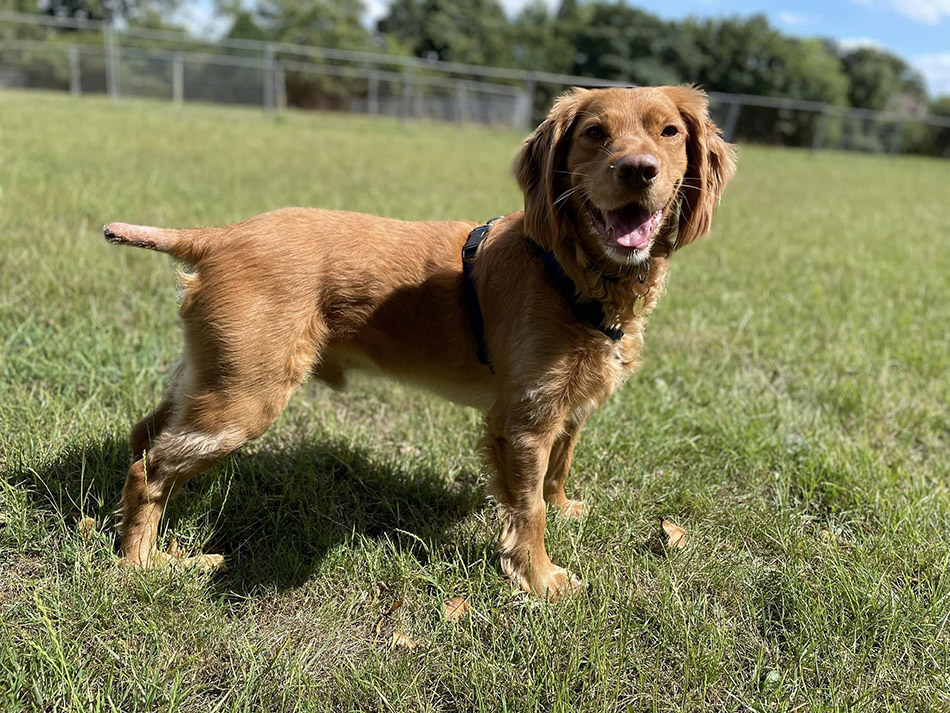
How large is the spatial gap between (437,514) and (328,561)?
0.53 meters

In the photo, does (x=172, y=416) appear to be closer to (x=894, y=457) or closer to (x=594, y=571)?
(x=594, y=571)

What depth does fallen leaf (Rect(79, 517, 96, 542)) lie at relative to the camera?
2258 mm

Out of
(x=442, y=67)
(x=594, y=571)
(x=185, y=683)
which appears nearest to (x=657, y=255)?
(x=594, y=571)

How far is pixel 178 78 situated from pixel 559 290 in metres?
24.0

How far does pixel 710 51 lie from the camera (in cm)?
5378

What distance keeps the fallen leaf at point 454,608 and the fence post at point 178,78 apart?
2355 centimetres

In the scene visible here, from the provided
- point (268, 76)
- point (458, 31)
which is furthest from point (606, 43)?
point (268, 76)

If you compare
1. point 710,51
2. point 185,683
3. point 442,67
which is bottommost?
point 185,683

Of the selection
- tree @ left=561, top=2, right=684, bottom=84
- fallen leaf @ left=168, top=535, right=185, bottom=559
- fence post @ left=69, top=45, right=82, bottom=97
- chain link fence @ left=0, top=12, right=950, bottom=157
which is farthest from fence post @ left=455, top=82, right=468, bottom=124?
tree @ left=561, top=2, right=684, bottom=84

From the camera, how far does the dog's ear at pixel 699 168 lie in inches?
93.3

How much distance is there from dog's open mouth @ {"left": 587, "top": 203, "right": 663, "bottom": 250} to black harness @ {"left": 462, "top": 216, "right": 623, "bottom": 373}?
0.70 ft

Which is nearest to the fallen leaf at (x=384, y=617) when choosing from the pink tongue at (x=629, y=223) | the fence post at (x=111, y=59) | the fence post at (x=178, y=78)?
the pink tongue at (x=629, y=223)

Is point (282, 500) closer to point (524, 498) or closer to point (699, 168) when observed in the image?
point (524, 498)

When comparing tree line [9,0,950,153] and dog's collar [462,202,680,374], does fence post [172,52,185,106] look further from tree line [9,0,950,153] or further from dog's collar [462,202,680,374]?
tree line [9,0,950,153]
